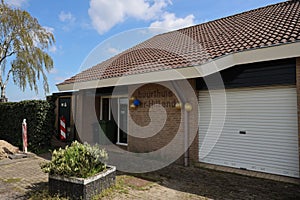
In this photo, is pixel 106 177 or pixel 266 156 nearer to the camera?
pixel 106 177

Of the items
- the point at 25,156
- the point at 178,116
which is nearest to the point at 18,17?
the point at 25,156

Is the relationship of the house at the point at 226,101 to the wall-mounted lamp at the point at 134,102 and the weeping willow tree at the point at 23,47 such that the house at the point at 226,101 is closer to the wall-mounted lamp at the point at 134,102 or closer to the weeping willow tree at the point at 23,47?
the wall-mounted lamp at the point at 134,102

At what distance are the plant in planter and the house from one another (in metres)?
1.93

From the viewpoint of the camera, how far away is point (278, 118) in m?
6.02

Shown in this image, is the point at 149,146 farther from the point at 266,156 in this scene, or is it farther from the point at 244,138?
the point at 266,156

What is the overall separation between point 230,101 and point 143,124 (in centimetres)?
361

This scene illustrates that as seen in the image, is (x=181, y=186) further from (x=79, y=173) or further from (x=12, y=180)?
(x=12, y=180)

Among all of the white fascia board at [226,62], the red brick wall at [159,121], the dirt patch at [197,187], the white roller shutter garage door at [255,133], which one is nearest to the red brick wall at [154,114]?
the red brick wall at [159,121]

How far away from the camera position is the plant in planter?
4477 millimetres

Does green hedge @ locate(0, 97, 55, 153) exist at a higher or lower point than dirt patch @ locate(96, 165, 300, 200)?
higher

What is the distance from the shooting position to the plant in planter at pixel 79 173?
4477mm

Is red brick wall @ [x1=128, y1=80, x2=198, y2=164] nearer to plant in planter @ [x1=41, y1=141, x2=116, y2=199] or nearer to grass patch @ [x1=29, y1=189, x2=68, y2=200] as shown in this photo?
plant in planter @ [x1=41, y1=141, x2=116, y2=199]

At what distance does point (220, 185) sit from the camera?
5.50m

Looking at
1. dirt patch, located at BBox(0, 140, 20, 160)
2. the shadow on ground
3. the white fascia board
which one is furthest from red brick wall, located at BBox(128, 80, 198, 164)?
dirt patch, located at BBox(0, 140, 20, 160)
